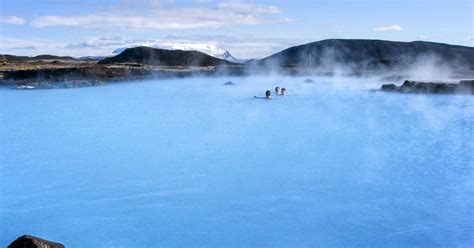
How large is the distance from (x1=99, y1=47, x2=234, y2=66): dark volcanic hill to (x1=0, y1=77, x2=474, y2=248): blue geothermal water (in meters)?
14.7

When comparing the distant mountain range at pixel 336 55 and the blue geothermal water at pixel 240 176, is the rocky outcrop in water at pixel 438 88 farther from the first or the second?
the distant mountain range at pixel 336 55

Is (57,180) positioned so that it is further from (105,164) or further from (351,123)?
(351,123)

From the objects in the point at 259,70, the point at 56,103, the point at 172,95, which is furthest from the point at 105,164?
the point at 259,70

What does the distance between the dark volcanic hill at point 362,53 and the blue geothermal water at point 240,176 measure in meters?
17.6

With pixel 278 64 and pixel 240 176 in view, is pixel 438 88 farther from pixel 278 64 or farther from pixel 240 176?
pixel 278 64

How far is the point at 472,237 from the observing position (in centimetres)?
377

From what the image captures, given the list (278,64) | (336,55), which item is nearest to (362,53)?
(336,55)

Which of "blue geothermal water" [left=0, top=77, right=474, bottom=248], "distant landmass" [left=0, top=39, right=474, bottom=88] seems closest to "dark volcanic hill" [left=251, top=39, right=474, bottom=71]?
"distant landmass" [left=0, top=39, right=474, bottom=88]

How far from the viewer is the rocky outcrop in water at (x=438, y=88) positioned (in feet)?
39.3

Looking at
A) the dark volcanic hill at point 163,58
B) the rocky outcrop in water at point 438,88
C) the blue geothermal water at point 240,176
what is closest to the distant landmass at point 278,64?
the dark volcanic hill at point 163,58

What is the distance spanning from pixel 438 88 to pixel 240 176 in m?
8.74

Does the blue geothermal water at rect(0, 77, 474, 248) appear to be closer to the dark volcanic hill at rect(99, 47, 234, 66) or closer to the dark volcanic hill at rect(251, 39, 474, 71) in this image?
the dark volcanic hill at rect(99, 47, 234, 66)

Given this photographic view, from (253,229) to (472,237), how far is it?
178cm

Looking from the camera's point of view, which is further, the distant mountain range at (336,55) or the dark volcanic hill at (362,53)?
the dark volcanic hill at (362,53)
